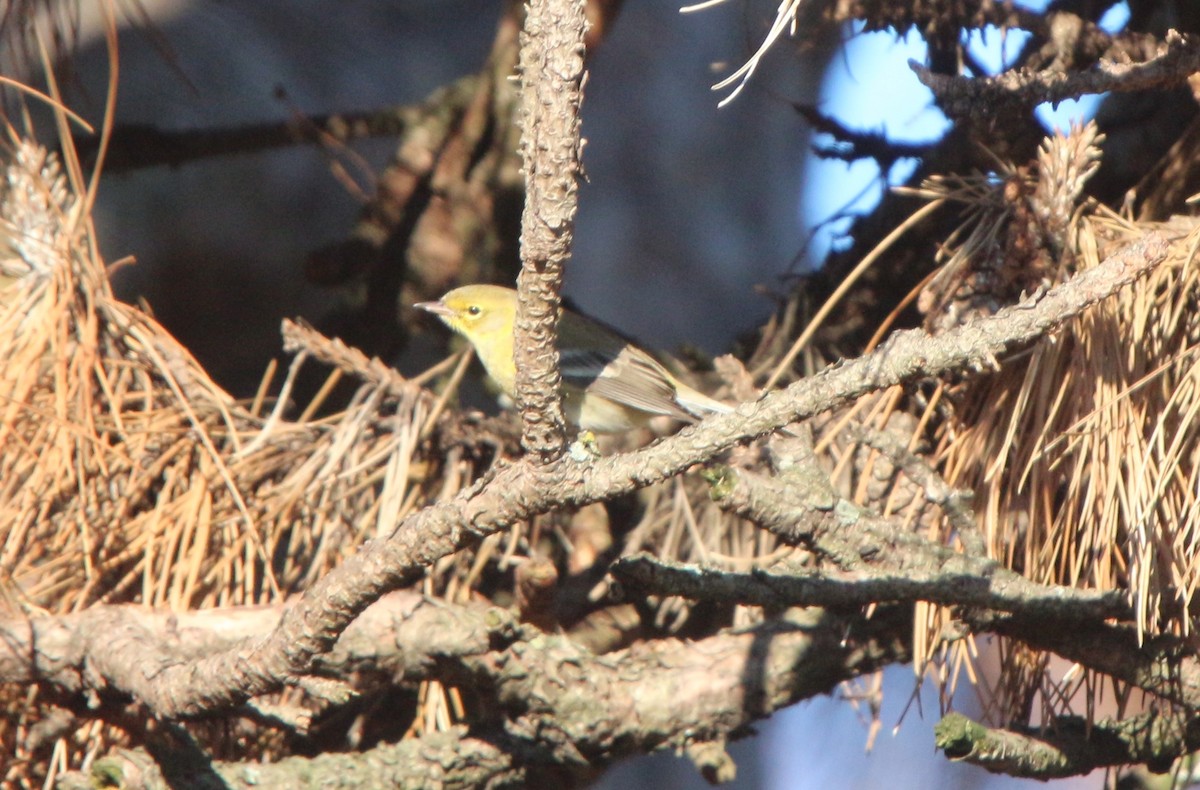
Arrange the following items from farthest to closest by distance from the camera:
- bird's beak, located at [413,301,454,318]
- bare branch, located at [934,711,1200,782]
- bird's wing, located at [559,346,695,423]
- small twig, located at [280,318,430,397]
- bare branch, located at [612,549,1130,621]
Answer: bird's wing, located at [559,346,695,423], bird's beak, located at [413,301,454,318], small twig, located at [280,318,430,397], bare branch, located at [934,711,1200,782], bare branch, located at [612,549,1130,621]

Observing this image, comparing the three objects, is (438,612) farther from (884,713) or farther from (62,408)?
(884,713)

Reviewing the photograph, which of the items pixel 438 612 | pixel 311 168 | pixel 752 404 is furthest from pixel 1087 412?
pixel 311 168

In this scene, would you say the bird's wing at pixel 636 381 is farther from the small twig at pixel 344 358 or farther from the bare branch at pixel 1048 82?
the bare branch at pixel 1048 82

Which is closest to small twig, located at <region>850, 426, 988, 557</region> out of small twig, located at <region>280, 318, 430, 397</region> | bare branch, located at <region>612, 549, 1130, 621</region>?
bare branch, located at <region>612, 549, 1130, 621</region>

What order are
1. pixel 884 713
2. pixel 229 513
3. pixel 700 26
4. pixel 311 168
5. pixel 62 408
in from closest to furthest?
pixel 62 408, pixel 229 513, pixel 311 168, pixel 700 26, pixel 884 713

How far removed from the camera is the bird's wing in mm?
2498

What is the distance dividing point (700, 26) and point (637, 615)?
6.41ft

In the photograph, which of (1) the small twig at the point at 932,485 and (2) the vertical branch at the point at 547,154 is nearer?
(2) the vertical branch at the point at 547,154

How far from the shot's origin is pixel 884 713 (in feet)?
13.1

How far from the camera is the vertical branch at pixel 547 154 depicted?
32.1 inches

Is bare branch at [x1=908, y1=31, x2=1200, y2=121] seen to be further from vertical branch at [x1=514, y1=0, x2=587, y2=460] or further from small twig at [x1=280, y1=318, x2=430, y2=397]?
small twig at [x1=280, y1=318, x2=430, y2=397]

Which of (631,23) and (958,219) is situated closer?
(958,219)

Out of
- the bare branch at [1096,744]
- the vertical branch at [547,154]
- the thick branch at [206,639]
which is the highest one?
the vertical branch at [547,154]

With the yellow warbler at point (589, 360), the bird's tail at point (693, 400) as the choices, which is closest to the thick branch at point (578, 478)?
the yellow warbler at point (589, 360)
